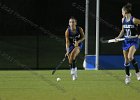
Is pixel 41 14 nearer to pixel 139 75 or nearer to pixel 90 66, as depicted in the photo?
pixel 90 66

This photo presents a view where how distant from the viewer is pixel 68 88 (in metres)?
11.8

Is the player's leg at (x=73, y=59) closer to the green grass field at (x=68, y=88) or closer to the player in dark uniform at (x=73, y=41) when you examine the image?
the player in dark uniform at (x=73, y=41)

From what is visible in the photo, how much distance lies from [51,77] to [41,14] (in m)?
4.71

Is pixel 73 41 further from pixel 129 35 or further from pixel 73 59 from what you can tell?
pixel 129 35

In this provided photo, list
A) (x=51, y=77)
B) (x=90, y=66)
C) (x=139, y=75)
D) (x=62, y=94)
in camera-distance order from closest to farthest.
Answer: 1. (x=62, y=94)
2. (x=139, y=75)
3. (x=51, y=77)
4. (x=90, y=66)

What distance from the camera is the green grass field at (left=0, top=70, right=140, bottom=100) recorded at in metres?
10.4

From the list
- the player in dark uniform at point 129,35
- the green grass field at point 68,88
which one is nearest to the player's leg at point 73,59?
the green grass field at point 68,88

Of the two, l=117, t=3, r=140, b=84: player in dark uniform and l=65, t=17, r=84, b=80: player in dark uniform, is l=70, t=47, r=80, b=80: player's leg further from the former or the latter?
l=117, t=3, r=140, b=84: player in dark uniform

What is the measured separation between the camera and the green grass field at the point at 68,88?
10383 millimetres

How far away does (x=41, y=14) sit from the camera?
18.8 metres


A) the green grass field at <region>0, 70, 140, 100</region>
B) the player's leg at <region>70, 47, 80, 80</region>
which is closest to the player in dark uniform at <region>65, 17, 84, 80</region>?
the player's leg at <region>70, 47, 80, 80</region>

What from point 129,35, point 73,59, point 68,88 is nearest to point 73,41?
point 73,59

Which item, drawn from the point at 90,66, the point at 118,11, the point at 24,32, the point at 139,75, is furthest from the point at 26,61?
the point at 139,75

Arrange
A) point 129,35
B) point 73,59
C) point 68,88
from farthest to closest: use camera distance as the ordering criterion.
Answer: point 73,59 < point 129,35 < point 68,88
